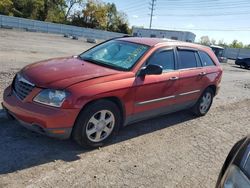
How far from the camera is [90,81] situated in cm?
416

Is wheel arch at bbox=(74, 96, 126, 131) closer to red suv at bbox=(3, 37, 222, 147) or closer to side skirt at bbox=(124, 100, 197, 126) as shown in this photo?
red suv at bbox=(3, 37, 222, 147)

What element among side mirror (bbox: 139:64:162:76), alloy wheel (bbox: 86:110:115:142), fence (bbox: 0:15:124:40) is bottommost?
alloy wheel (bbox: 86:110:115:142)

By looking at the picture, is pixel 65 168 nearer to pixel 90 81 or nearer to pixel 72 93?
pixel 72 93

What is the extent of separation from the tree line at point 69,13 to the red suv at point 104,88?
5422cm

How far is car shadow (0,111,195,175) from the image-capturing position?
12.4ft

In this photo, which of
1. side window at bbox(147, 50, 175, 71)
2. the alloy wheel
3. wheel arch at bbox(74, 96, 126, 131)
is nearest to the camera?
wheel arch at bbox(74, 96, 126, 131)

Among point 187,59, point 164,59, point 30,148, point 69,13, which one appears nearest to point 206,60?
point 187,59

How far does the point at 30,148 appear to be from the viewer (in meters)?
4.18

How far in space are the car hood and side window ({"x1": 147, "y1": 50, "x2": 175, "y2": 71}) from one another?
0.90 metres

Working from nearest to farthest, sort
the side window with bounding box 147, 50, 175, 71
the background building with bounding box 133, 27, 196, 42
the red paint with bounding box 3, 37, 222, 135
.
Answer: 1. the red paint with bounding box 3, 37, 222, 135
2. the side window with bounding box 147, 50, 175, 71
3. the background building with bounding box 133, 27, 196, 42

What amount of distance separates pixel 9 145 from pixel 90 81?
58.5 inches

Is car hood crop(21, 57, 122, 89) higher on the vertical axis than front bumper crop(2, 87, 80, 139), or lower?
higher

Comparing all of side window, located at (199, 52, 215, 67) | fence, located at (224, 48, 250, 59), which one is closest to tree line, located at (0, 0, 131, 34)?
fence, located at (224, 48, 250, 59)

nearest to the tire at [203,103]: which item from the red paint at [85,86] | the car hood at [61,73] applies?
the red paint at [85,86]
